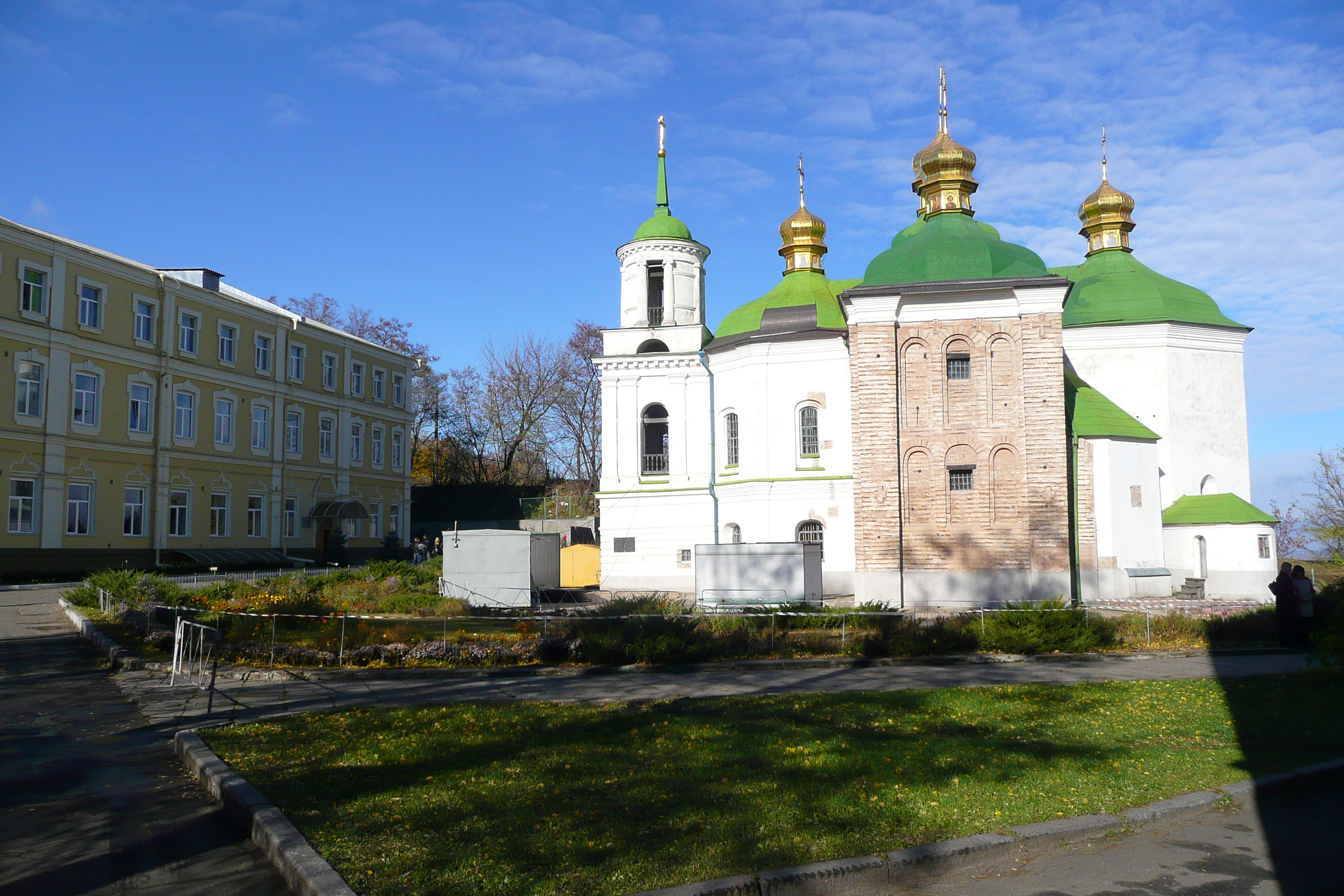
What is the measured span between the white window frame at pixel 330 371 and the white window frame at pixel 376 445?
364cm

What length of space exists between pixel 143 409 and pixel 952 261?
3119cm

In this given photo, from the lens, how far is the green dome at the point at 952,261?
27.2 metres

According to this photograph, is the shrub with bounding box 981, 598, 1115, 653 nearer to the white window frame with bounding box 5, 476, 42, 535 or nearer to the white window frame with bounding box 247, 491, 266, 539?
the white window frame with bounding box 5, 476, 42, 535

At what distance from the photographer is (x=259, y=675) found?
13422mm

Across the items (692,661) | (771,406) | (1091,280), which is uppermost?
(1091,280)

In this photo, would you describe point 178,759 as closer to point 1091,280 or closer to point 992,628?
point 992,628

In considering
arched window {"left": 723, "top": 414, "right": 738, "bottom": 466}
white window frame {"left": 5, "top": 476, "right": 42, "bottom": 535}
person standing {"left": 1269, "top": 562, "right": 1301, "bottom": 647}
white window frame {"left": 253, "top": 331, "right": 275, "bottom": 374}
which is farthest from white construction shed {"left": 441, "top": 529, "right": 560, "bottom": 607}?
white window frame {"left": 253, "top": 331, "right": 275, "bottom": 374}

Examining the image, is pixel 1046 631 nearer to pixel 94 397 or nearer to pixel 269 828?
pixel 269 828

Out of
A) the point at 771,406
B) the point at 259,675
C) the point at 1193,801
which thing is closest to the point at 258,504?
the point at 771,406

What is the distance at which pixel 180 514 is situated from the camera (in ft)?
125

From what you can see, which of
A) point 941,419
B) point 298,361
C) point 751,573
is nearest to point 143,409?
point 298,361

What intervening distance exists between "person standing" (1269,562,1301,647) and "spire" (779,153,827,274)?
2383 centimetres

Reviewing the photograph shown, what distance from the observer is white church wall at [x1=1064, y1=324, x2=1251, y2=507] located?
31.6m

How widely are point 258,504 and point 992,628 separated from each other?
3555cm
